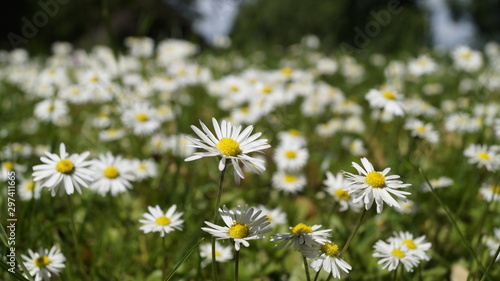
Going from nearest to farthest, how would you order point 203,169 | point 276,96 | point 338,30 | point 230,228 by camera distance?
point 230,228 < point 203,169 < point 276,96 < point 338,30

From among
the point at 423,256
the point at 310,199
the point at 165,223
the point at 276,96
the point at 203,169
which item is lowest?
the point at 423,256

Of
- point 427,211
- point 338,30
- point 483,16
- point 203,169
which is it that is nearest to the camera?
point 427,211

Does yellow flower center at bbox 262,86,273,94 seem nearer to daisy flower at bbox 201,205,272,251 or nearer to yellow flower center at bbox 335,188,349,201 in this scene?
yellow flower center at bbox 335,188,349,201

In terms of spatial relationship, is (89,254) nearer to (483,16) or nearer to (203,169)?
(203,169)

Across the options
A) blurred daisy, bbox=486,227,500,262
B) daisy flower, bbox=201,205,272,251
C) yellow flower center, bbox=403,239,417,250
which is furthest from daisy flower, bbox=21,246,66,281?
blurred daisy, bbox=486,227,500,262

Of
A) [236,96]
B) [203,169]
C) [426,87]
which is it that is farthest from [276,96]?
[426,87]

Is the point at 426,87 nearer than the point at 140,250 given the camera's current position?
No

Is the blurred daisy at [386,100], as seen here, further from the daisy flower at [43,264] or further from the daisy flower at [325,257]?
the daisy flower at [43,264]

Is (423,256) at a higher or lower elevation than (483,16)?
lower

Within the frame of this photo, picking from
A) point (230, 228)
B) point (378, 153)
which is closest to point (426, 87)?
point (378, 153)
